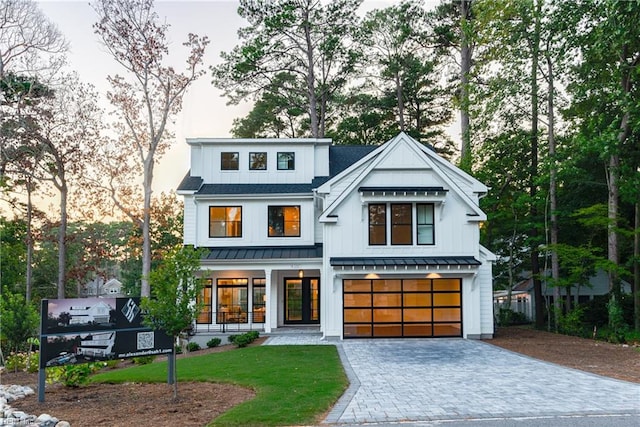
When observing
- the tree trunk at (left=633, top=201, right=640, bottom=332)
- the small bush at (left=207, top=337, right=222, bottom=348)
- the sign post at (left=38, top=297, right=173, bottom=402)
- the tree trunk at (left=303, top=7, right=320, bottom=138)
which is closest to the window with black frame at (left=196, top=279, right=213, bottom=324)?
the small bush at (left=207, top=337, right=222, bottom=348)

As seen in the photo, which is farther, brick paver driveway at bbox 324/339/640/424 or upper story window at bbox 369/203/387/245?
upper story window at bbox 369/203/387/245

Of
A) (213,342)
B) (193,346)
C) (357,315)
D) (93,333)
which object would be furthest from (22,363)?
(357,315)

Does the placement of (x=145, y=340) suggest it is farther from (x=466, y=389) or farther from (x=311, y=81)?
(x=311, y=81)

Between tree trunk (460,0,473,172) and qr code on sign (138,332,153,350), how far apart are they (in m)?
19.6

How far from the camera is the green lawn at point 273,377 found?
819 cm

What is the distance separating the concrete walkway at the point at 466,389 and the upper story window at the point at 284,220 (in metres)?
8.61

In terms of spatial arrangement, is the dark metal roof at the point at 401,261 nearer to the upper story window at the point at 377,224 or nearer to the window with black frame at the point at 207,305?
the upper story window at the point at 377,224

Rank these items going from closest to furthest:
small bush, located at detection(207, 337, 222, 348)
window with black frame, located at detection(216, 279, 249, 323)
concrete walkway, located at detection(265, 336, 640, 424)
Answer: concrete walkway, located at detection(265, 336, 640, 424)
small bush, located at detection(207, 337, 222, 348)
window with black frame, located at detection(216, 279, 249, 323)

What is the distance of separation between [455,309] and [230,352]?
29.1 feet

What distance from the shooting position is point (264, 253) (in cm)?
2164

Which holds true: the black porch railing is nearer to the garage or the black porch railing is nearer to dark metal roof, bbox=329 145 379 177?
the garage

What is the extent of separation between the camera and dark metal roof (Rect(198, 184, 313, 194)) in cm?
2270

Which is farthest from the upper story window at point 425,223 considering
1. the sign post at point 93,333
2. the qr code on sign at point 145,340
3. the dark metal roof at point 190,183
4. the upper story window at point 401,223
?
the qr code on sign at point 145,340

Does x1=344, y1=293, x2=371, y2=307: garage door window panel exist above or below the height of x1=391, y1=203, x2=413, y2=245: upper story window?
below
